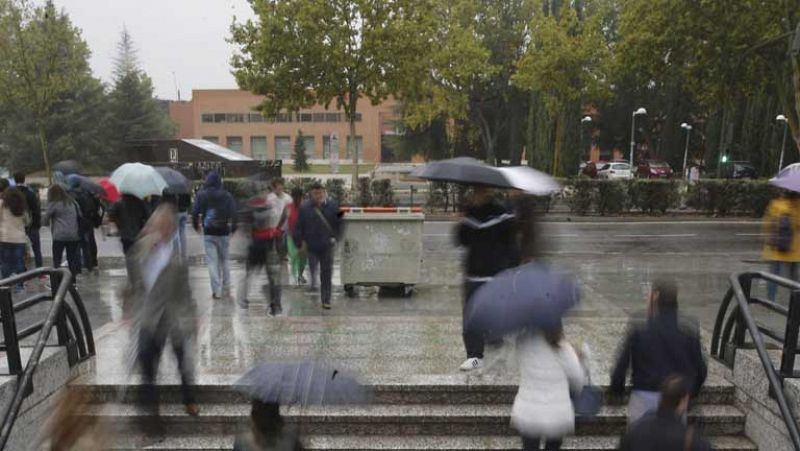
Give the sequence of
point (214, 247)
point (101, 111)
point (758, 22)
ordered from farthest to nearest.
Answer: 1. point (101, 111)
2. point (758, 22)
3. point (214, 247)

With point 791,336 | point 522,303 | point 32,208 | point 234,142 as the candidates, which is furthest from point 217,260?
point 234,142

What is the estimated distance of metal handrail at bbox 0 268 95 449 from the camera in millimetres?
4398

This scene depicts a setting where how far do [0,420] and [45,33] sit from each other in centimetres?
2800

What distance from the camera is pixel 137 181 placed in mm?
6887

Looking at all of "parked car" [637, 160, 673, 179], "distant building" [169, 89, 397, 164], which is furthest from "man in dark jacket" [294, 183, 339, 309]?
"distant building" [169, 89, 397, 164]

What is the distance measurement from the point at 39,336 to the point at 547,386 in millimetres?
3730

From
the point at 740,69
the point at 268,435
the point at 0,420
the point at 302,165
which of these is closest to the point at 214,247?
the point at 0,420

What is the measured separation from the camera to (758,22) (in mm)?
20562

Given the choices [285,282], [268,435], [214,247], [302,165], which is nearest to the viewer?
[268,435]

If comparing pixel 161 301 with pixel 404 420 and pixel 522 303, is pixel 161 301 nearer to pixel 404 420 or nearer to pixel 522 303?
pixel 404 420

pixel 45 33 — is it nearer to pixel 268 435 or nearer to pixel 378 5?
pixel 378 5

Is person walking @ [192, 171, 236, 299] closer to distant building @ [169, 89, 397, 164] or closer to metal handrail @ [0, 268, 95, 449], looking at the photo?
metal handrail @ [0, 268, 95, 449]

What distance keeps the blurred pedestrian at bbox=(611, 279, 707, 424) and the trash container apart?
5462mm

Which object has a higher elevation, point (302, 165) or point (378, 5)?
point (378, 5)
